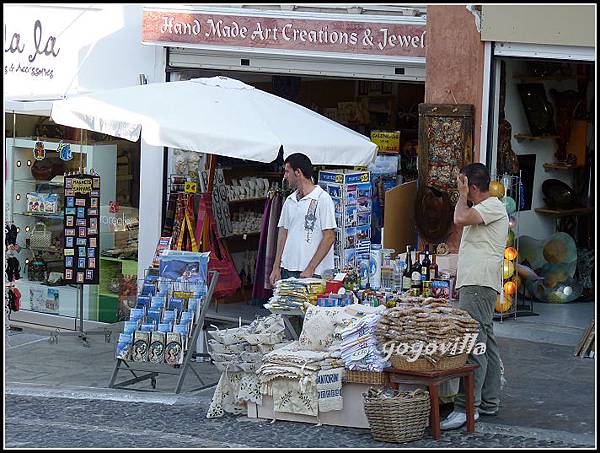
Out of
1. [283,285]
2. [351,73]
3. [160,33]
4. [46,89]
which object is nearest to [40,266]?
[46,89]

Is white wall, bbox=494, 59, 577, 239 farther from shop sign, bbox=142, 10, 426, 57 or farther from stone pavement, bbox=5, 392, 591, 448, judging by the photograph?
stone pavement, bbox=5, 392, 591, 448

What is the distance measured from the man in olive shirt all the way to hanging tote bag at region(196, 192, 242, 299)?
3666 mm

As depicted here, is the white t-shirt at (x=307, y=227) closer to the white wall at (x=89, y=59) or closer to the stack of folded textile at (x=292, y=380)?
the stack of folded textile at (x=292, y=380)

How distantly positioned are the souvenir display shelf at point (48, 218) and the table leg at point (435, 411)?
18.9ft

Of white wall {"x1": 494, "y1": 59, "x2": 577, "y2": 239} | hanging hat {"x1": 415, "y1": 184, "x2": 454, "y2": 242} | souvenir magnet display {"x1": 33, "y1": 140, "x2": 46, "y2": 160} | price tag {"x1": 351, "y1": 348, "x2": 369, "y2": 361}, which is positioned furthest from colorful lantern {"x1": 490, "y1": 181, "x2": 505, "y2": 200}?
souvenir magnet display {"x1": 33, "y1": 140, "x2": 46, "y2": 160}

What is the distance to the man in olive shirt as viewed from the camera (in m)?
7.97

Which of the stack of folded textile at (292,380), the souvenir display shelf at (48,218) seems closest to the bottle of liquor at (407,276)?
the stack of folded textile at (292,380)

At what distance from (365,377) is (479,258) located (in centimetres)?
107

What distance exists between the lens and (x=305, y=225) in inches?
376

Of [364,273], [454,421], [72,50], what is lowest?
[454,421]

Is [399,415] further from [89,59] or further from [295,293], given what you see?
[89,59]

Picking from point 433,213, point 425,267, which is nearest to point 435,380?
point 425,267

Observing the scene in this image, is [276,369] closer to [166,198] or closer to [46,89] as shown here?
[166,198]

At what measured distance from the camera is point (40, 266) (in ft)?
43.0
